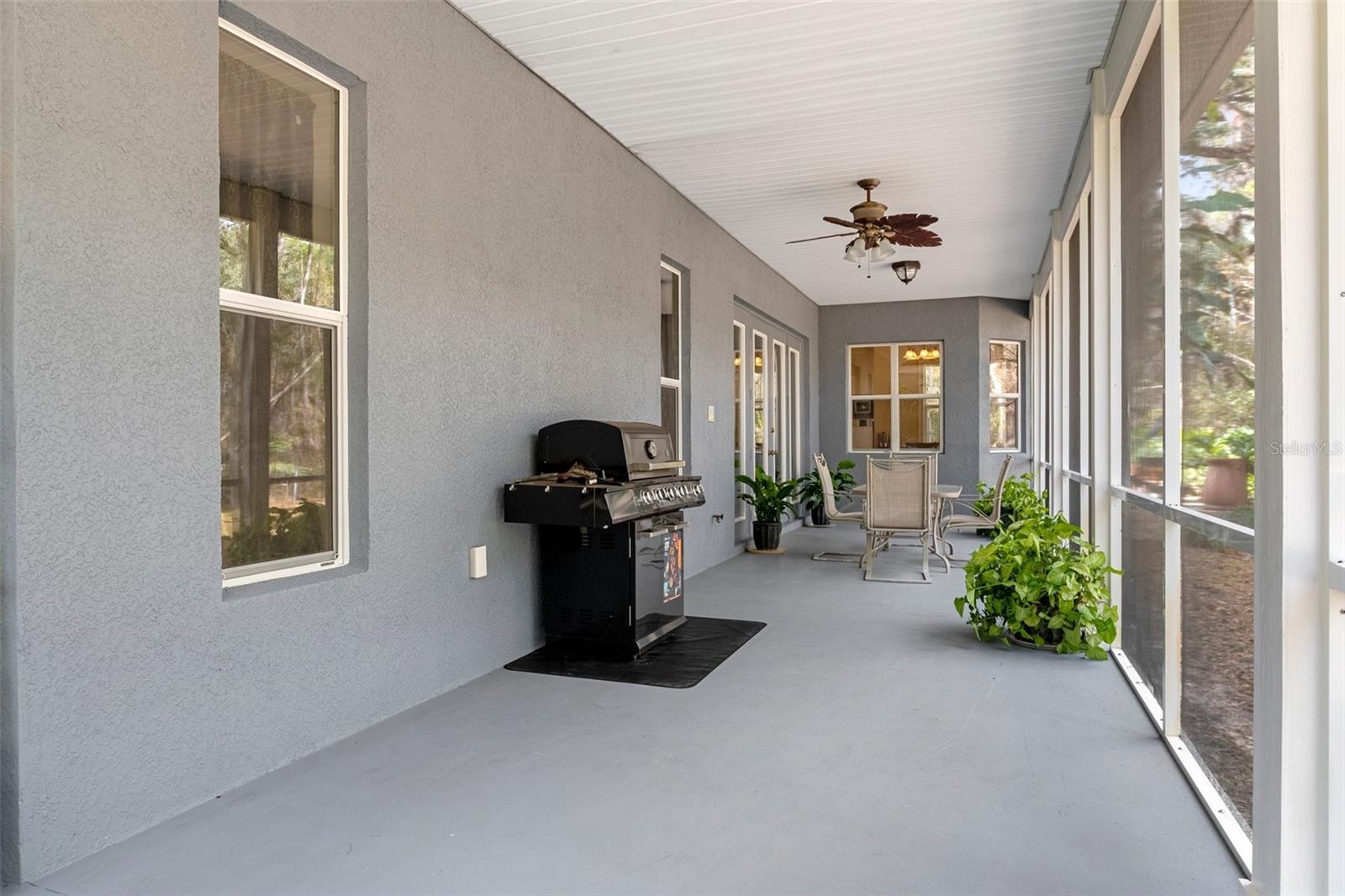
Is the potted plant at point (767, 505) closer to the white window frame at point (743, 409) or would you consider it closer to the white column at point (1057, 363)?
the white window frame at point (743, 409)

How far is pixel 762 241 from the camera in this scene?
7449mm

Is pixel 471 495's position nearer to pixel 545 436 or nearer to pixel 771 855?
pixel 545 436

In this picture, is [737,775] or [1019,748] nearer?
[737,775]

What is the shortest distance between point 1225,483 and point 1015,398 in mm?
8893

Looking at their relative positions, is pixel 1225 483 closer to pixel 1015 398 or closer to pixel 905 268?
pixel 905 268

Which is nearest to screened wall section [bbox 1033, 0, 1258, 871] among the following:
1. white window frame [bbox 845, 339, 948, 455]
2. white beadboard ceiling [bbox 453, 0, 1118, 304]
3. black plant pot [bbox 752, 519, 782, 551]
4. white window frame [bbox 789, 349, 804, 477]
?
white beadboard ceiling [bbox 453, 0, 1118, 304]

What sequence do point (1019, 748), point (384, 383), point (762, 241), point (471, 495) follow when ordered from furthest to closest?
1. point (762, 241)
2. point (471, 495)
3. point (384, 383)
4. point (1019, 748)

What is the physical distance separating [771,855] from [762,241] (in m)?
6.20

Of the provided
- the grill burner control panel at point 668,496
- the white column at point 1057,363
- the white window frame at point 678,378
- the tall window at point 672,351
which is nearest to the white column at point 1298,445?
the grill burner control panel at point 668,496

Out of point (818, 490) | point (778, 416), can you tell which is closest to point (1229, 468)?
point (818, 490)

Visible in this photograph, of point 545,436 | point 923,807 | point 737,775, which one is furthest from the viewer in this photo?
point 545,436

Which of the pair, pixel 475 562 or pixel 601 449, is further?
pixel 601 449

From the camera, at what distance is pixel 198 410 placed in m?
2.31

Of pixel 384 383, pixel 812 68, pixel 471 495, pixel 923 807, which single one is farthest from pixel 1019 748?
pixel 812 68
